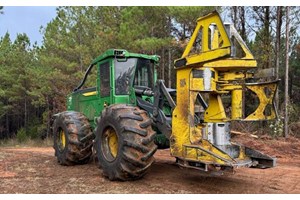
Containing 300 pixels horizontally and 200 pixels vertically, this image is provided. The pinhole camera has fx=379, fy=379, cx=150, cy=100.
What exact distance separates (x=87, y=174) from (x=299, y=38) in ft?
72.0

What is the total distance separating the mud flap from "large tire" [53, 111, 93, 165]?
3.87 m

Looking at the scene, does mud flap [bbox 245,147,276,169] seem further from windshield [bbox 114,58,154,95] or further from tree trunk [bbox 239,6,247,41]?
tree trunk [bbox 239,6,247,41]

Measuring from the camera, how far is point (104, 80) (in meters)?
8.35

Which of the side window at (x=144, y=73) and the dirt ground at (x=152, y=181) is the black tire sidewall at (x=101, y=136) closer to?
the dirt ground at (x=152, y=181)

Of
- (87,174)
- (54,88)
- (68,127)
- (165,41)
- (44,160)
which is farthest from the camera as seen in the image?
(54,88)

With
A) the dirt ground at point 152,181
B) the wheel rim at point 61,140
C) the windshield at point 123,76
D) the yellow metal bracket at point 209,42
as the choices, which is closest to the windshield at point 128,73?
the windshield at point 123,76

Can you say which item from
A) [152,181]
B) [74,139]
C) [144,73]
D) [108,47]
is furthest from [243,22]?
[152,181]

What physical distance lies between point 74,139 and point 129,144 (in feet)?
8.64

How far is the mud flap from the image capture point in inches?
246

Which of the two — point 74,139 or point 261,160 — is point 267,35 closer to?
point 74,139

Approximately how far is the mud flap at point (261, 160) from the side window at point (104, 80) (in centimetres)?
330

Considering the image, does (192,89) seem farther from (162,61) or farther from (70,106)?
(162,61)

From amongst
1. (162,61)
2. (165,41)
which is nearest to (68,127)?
(165,41)

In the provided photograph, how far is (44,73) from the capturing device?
107ft
